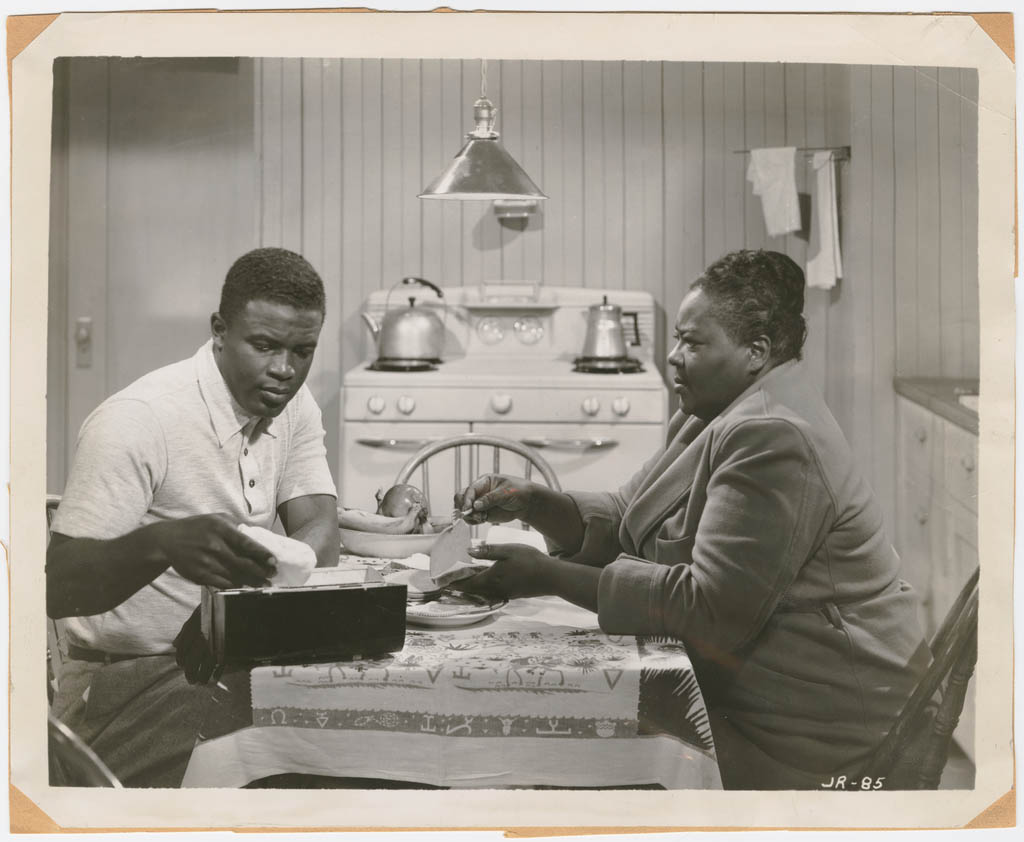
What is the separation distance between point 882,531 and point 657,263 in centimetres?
68

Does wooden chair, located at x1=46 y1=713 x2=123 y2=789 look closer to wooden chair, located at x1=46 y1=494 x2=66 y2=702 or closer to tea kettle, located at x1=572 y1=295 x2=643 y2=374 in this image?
wooden chair, located at x1=46 y1=494 x2=66 y2=702

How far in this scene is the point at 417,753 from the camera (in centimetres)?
138

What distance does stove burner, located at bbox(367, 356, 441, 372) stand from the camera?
191 cm

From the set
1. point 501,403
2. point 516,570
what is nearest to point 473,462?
point 501,403

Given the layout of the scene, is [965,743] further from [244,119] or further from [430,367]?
[244,119]

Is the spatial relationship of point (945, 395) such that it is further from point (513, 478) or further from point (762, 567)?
point (513, 478)

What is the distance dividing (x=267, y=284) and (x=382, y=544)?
18.3 inches

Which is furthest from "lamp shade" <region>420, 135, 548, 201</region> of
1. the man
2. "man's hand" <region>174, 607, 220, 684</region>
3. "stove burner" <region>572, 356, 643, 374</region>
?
"man's hand" <region>174, 607, 220, 684</region>

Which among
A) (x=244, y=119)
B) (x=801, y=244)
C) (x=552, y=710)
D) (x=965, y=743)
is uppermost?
(x=244, y=119)

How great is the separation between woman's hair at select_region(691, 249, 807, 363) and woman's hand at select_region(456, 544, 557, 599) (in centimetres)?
40

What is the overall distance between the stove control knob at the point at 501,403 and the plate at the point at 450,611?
0.40 metres

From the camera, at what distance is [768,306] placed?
1475 millimetres

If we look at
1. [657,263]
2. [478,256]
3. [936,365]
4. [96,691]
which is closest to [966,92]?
[936,365]

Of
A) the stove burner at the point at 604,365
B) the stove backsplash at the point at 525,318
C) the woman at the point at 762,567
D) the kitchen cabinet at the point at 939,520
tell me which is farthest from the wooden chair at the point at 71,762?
the kitchen cabinet at the point at 939,520
